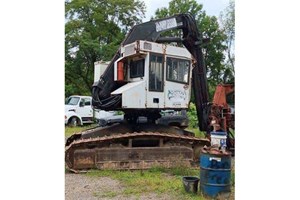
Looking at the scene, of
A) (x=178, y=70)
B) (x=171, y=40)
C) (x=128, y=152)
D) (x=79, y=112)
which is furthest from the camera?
(x=79, y=112)

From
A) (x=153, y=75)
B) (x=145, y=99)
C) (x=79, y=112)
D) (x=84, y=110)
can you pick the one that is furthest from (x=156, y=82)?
(x=84, y=110)

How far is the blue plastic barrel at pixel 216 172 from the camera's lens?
11.7ft

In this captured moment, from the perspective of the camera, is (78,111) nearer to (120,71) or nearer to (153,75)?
(120,71)

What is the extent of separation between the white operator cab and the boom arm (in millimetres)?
187

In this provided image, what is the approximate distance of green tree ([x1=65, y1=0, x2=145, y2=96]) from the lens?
192 inches

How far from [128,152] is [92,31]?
1707 millimetres

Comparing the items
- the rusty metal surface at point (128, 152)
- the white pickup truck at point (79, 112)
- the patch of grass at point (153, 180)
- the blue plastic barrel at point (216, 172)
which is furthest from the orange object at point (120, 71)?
the white pickup truck at point (79, 112)

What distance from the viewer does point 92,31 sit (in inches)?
207

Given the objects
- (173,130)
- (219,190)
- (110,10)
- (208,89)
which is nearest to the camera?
(219,190)

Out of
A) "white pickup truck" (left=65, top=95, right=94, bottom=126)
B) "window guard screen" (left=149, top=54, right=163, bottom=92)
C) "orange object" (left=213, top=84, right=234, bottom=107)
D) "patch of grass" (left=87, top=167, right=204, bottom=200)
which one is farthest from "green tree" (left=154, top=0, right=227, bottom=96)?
"white pickup truck" (left=65, top=95, right=94, bottom=126)

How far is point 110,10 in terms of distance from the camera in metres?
5.17
